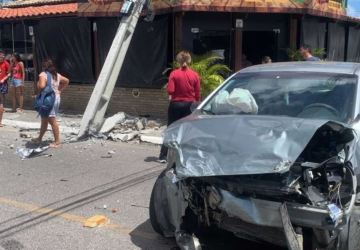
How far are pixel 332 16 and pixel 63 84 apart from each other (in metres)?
7.56

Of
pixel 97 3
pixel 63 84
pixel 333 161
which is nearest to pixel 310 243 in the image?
pixel 333 161

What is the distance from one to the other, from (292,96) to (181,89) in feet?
11.3

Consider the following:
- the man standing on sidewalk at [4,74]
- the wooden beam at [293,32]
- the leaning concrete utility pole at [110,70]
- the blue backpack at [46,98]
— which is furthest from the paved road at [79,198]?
the wooden beam at [293,32]

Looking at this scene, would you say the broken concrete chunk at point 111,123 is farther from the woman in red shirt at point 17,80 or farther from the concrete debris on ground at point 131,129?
the woman in red shirt at point 17,80

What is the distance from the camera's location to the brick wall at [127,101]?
1291 cm

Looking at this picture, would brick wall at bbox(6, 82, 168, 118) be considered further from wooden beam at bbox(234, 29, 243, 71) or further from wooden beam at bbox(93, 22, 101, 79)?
wooden beam at bbox(234, 29, 243, 71)

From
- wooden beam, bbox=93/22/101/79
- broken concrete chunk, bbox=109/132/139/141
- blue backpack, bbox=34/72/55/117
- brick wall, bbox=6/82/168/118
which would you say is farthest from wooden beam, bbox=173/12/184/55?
blue backpack, bbox=34/72/55/117

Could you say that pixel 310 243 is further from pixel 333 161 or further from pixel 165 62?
pixel 165 62

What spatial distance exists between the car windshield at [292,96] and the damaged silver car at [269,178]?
18 mm

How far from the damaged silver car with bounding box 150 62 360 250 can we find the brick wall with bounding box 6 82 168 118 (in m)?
8.21

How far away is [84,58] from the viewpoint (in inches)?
565

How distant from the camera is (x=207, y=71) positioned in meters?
11.5

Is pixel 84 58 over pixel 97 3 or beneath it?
beneath

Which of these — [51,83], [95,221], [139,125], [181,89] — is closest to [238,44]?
[139,125]
